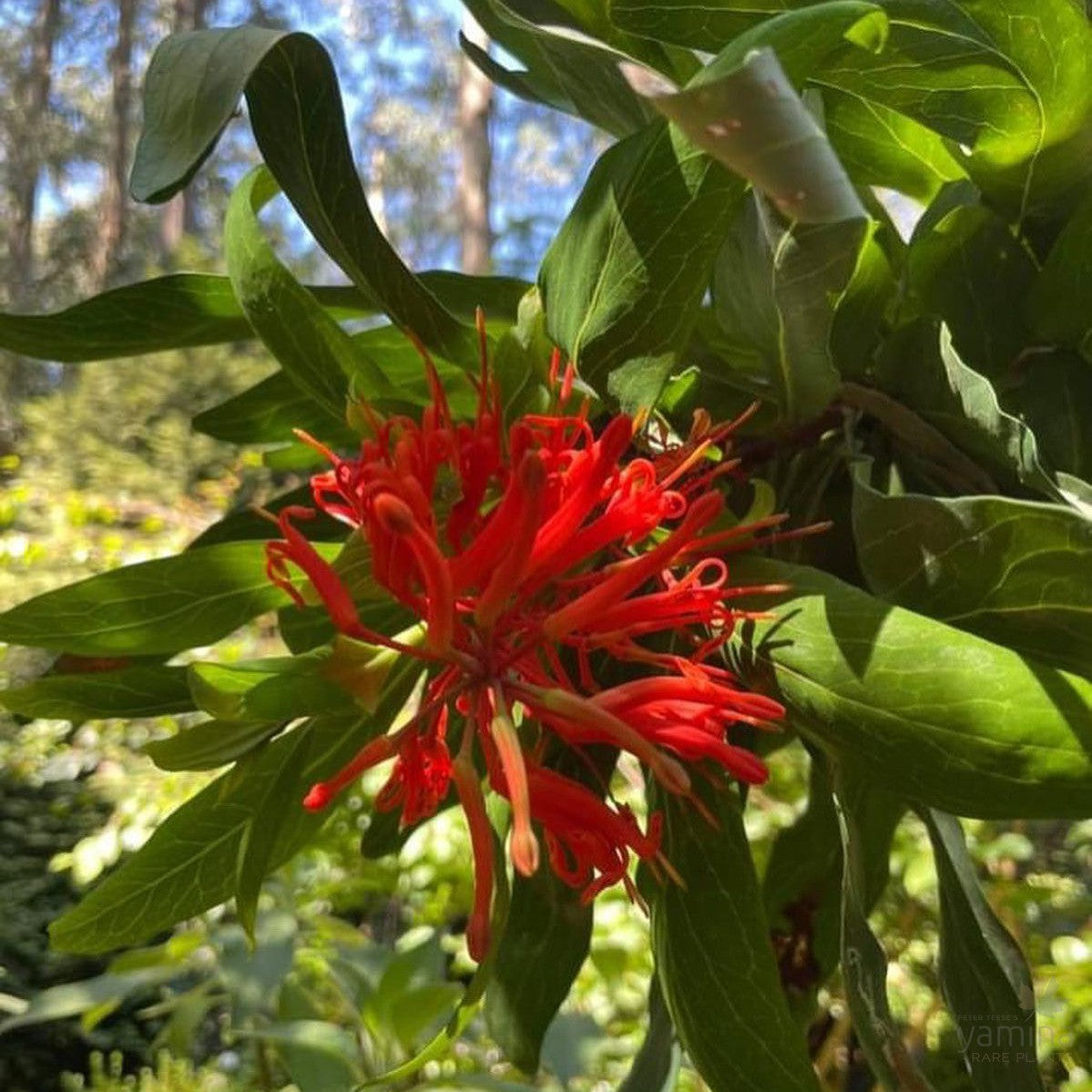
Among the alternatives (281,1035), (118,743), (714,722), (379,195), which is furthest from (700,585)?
(379,195)

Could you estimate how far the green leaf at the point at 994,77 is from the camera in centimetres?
32

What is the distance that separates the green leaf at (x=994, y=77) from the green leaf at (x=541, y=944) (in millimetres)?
276

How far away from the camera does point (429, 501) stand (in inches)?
12.6

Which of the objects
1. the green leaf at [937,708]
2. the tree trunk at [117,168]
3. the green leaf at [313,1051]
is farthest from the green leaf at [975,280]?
the tree trunk at [117,168]

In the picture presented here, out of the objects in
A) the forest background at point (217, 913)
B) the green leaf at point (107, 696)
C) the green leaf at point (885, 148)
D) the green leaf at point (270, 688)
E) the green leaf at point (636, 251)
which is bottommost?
the forest background at point (217, 913)

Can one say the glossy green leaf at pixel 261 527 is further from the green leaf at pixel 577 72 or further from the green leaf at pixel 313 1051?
the green leaf at pixel 313 1051

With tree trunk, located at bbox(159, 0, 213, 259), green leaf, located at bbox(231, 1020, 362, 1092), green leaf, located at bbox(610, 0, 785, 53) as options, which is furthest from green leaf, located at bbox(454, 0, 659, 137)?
tree trunk, located at bbox(159, 0, 213, 259)

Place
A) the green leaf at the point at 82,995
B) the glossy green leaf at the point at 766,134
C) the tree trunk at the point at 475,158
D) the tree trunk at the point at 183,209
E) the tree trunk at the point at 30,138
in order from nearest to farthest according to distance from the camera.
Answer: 1. the glossy green leaf at the point at 766,134
2. the green leaf at the point at 82,995
3. the tree trunk at the point at 475,158
4. the tree trunk at the point at 183,209
5. the tree trunk at the point at 30,138

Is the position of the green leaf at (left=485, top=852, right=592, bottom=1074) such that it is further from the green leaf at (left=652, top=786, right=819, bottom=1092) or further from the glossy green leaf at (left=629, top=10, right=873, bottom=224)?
the glossy green leaf at (left=629, top=10, right=873, bottom=224)

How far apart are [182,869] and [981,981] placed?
254 millimetres

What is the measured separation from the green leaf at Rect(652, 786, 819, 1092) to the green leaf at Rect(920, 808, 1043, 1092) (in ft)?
0.16

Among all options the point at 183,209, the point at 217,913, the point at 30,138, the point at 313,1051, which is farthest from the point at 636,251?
the point at 30,138

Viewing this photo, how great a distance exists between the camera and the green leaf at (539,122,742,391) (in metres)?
0.31

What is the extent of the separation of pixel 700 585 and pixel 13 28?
9.55 meters
